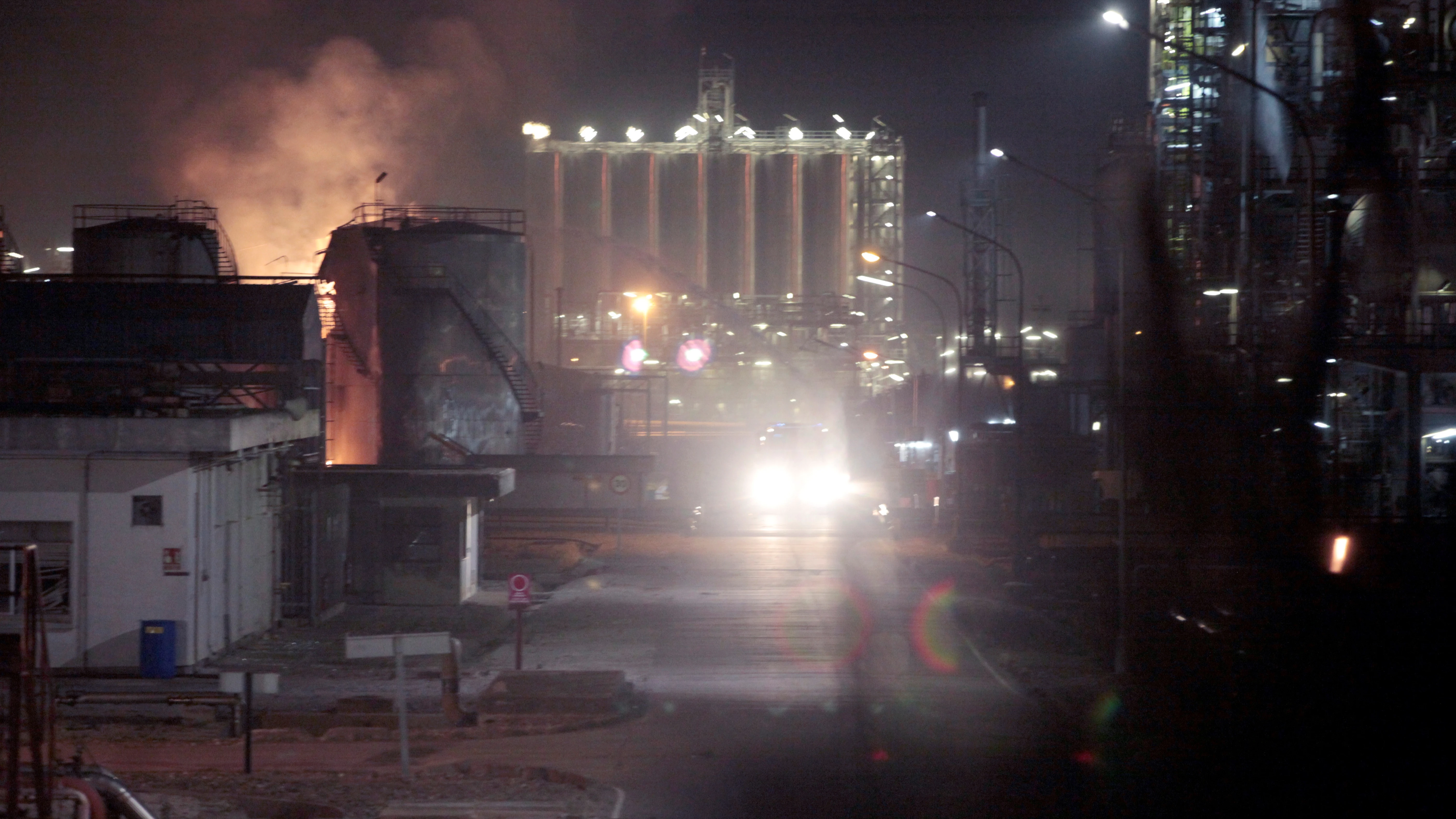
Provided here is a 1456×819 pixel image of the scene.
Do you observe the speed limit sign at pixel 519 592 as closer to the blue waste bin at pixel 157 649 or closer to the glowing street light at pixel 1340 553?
the blue waste bin at pixel 157 649

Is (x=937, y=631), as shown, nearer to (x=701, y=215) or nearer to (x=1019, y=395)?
(x=1019, y=395)

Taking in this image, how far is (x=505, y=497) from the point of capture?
40.9 metres

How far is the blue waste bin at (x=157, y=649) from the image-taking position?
56.0 feet

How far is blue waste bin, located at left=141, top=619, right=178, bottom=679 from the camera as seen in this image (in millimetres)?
17062

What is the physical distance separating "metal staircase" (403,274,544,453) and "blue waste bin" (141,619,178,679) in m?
23.0

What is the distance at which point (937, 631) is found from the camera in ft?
68.6

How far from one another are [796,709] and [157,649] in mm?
8724

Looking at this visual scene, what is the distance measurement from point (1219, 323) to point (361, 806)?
98.9 feet

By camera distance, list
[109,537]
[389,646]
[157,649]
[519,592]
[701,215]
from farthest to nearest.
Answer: [701,215], [109,537], [519,592], [157,649], [389,646]

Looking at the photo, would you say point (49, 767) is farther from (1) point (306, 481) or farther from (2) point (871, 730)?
(1) point (306, 481)

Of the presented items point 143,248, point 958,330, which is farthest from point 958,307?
point 143,248

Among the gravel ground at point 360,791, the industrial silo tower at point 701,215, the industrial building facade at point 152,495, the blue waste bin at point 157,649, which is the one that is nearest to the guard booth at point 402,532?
the industrial building facade at point 152,495

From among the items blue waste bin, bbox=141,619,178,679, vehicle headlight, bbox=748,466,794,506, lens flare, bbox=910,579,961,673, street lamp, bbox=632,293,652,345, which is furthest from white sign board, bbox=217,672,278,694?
street lamp, bbox=632,293,652,345

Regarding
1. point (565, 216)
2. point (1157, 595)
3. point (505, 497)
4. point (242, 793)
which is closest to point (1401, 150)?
point (1157, 595)
